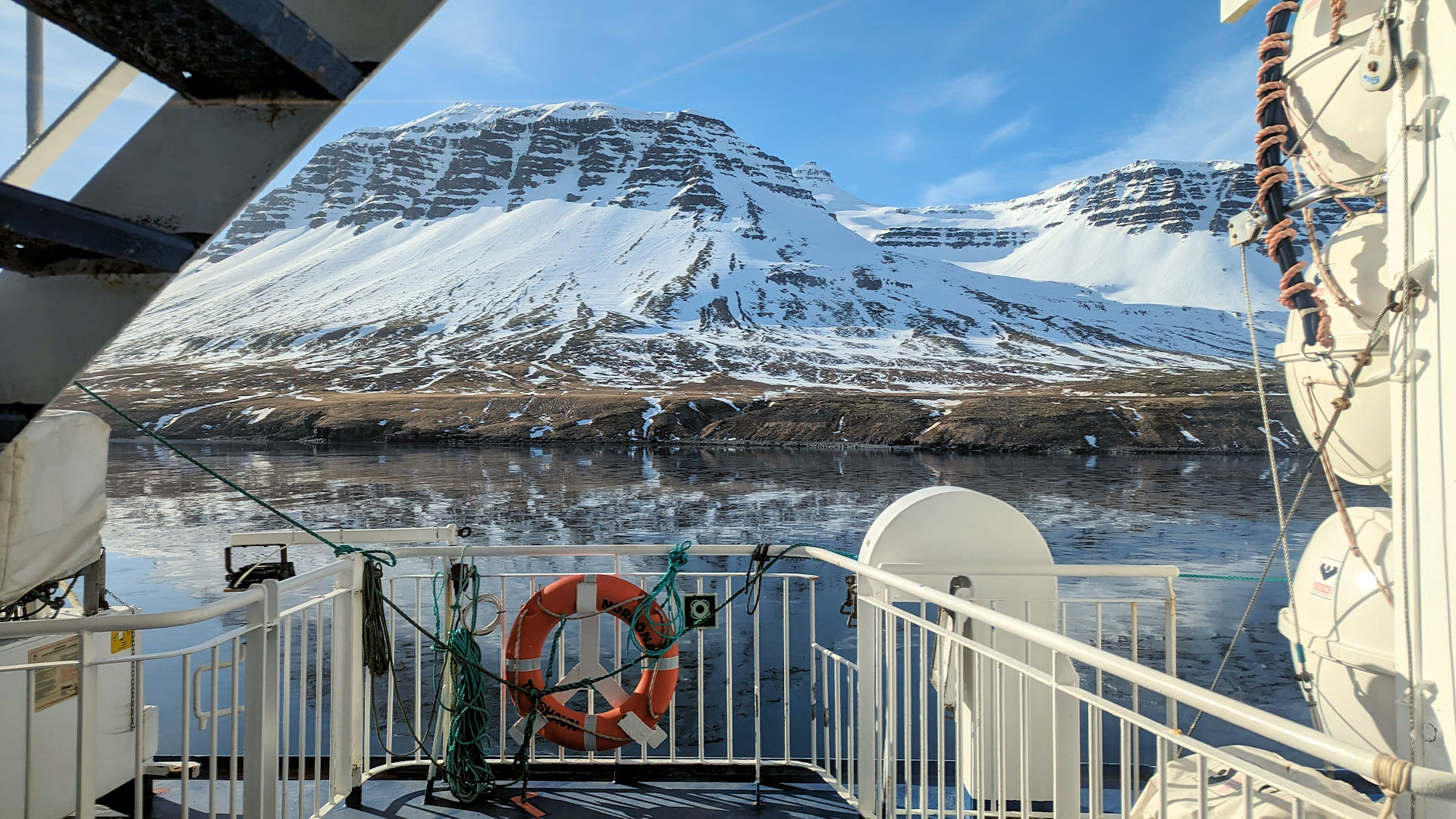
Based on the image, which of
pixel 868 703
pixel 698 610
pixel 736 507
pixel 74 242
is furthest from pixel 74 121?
pixel 736 507

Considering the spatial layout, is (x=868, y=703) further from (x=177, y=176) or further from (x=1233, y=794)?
(x=177, y=176)

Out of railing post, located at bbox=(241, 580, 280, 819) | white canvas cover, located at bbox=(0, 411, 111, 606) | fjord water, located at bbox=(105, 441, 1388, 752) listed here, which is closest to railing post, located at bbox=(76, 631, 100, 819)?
railing post, located at bbox=(241, 580, 280, 819)

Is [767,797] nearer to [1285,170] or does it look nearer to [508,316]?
[1285,170]

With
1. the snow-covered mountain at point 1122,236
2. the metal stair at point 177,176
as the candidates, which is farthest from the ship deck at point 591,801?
the snow-covered mountain at point 1122,236

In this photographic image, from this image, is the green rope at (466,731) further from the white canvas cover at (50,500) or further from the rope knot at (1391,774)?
the rope knot at (1391,774)

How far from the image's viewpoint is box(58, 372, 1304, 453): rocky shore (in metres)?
41.5

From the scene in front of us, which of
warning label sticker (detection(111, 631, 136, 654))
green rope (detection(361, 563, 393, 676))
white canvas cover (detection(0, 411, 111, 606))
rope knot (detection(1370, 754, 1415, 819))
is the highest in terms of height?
white canvas cover (detection(0, 411, 111, 606))

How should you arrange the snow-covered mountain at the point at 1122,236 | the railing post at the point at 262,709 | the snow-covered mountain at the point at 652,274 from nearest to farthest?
1. the railing post at the point at 262,709
2. the snow-covered mountain at the point at 652,274
3. the snow-covered mountain at the point at 1122,236

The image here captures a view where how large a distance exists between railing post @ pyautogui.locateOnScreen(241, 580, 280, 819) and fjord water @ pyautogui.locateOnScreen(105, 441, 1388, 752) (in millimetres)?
2329

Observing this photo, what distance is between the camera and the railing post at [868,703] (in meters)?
2.67

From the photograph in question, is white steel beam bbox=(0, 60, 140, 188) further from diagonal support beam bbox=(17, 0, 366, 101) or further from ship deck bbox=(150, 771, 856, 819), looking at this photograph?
ship deck bbox=(150, 771, 856, 819)

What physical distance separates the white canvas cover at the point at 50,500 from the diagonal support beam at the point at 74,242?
4.72ft

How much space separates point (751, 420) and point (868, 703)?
144ft

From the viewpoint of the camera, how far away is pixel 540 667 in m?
3.09
